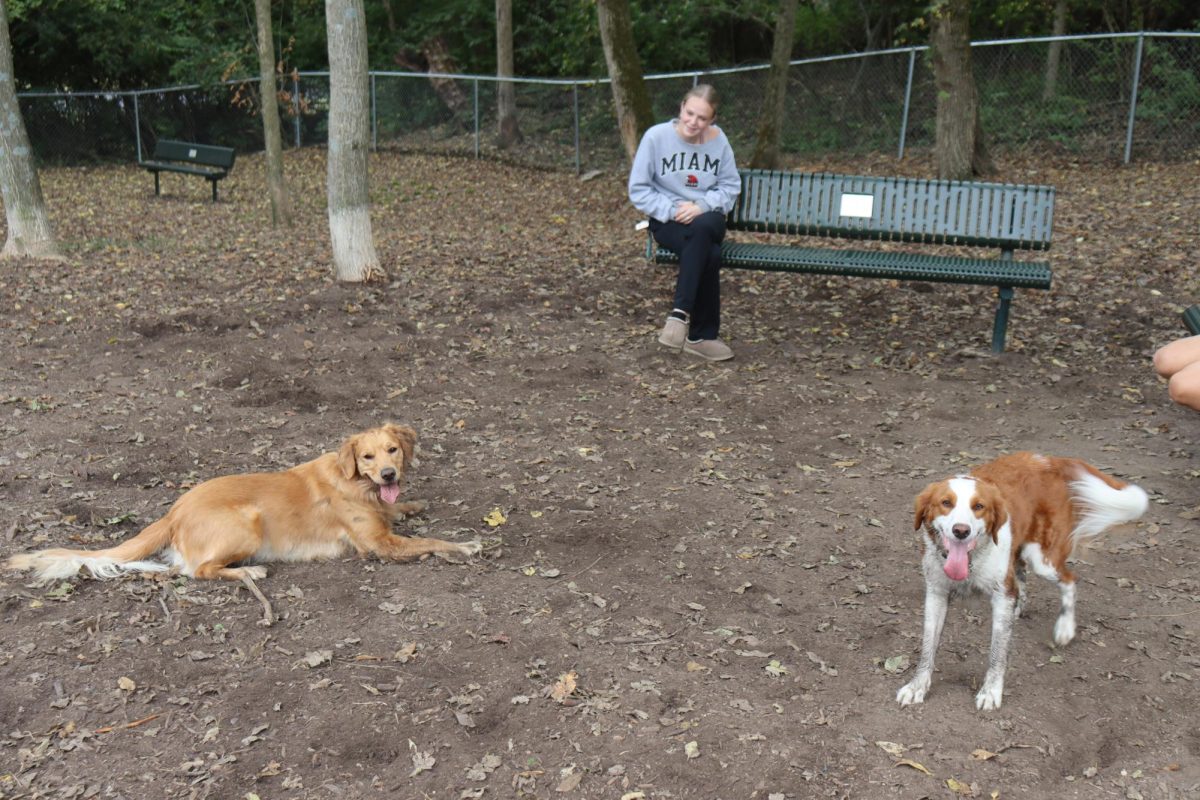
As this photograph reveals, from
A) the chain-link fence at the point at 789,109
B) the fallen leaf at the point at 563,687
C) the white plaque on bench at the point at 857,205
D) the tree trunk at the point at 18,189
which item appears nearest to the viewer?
the fallen leaf at the point at 563,687

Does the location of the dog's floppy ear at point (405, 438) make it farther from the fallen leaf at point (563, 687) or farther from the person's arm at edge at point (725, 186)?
the person's arm at edge at point (725, 186)

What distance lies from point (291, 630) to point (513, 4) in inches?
871

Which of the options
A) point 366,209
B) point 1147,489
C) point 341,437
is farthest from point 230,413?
point 1147,489

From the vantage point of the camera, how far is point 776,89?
47.8ft

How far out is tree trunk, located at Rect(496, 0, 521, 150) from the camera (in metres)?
19.5

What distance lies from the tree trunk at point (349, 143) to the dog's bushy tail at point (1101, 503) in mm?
6635

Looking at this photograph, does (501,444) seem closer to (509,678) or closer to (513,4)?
(509,678)

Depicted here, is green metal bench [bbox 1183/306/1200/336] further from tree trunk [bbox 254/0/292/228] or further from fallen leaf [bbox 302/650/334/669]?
tree trunk [bbox 254/0/292/228]

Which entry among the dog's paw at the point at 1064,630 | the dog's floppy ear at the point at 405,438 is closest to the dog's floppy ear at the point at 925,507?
the dog's paw at the point at 1064,630

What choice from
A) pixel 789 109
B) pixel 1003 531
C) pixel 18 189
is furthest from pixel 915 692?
pixel 789 109

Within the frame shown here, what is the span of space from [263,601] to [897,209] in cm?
575

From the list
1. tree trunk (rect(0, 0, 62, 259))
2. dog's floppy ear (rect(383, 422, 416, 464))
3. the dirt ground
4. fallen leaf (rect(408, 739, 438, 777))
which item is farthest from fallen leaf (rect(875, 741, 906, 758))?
tree trunk (rect(0, 0, 62, 259))

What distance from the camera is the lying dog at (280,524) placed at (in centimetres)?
448

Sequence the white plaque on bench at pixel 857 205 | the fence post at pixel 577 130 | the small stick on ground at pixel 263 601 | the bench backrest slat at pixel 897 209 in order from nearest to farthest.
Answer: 1. the small stick on ground at pixel 263 601
2. the bench backrest slat at pixel 897 209
3. the white plaque on bench at pixel 857 205
4. the fence post at pixel 577 130
